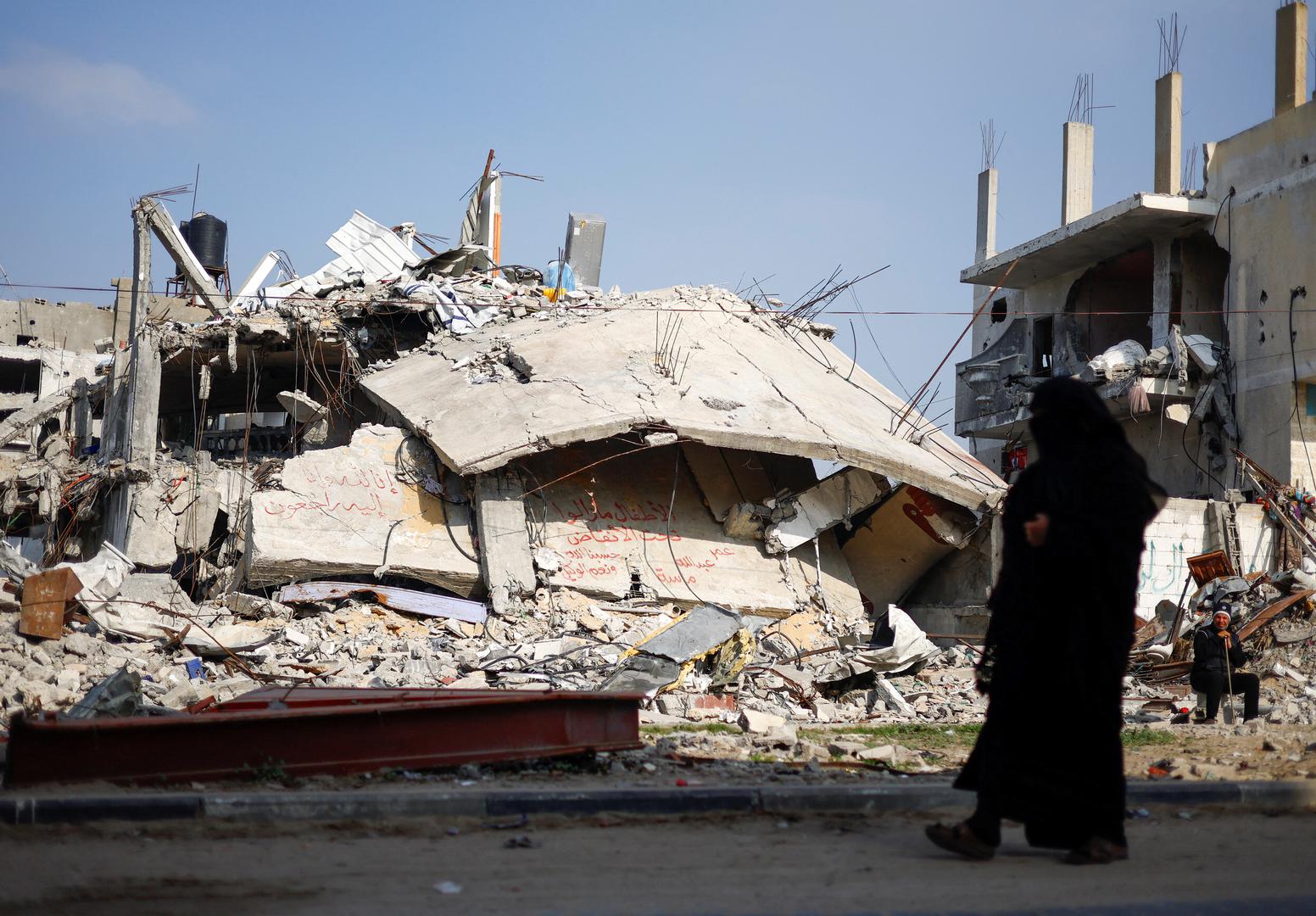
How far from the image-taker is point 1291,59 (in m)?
21.4

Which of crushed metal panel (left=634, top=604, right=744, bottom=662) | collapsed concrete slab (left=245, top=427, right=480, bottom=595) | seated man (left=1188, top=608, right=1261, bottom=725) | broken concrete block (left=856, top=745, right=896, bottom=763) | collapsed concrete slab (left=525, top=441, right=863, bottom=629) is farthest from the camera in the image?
collapsed concrete slab (left=525, top=441, right=863, bottom=629)

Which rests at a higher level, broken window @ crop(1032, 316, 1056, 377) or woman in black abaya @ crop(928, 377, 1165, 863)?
broken window @ crop(1032, 316, 1056, 377)

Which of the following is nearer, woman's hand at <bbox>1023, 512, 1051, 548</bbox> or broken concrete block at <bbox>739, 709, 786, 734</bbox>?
woman's hand at <bbox>1023, 512, 1051, 548</bbox>

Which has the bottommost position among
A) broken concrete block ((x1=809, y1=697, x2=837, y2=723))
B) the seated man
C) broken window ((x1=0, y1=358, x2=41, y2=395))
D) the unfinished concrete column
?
broken concrete block ((x1=809, y1=697, x2=837, y2=723))

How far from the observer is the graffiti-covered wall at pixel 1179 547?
61.1 ft

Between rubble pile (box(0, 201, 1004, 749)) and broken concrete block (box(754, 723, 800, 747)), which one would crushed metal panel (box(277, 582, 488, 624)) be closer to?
rubble pile (box(0, 201, 1004, 749))

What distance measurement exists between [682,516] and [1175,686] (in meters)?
5.78

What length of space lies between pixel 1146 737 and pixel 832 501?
23.3 feet

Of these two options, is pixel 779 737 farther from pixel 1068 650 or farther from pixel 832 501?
pixel 832 501

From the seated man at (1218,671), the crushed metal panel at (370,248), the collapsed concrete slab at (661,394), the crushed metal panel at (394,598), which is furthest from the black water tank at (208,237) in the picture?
the seated man at (1218,671)

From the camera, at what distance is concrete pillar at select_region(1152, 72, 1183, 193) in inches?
920

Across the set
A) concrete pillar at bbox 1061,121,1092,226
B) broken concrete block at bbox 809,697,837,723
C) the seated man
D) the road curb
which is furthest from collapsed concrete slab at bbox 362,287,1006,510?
concrete pillar at bbox 1061,121,1092,226

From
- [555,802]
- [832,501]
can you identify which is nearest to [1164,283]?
[832,501]

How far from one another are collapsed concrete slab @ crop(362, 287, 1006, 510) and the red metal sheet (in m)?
7.26
